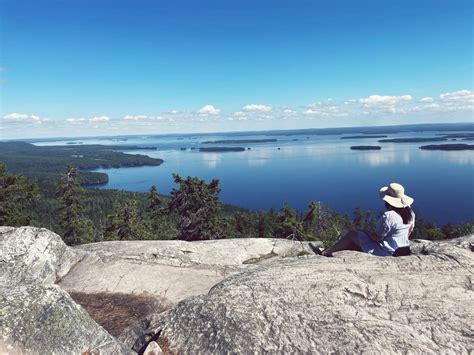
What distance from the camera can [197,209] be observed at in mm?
44219

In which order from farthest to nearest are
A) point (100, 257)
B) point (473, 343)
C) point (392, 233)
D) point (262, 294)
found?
point (100, 257) → point (392, 233) → point (262, 294) → point (473, 343)

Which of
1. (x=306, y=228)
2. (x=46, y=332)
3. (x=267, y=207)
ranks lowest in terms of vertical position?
(x=267, y=207)

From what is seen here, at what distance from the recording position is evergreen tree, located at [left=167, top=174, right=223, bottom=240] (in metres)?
43.5

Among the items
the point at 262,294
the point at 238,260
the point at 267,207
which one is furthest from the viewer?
the point at 267,207

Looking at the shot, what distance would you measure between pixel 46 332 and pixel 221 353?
11.9ft

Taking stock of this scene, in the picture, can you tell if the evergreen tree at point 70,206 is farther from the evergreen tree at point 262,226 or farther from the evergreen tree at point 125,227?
the evergreen tree at point 262,226

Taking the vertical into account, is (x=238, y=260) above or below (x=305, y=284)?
below

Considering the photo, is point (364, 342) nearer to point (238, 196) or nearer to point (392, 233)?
point (392, 233)

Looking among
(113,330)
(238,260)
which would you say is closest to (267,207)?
(238,260)

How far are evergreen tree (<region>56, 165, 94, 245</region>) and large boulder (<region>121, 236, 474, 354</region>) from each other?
130 feet

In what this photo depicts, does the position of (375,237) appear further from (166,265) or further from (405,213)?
(166,265)

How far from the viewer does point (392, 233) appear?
1009 cm

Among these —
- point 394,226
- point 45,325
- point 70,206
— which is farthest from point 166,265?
point 70,206

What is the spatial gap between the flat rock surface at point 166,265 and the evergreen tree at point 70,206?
27.5m
